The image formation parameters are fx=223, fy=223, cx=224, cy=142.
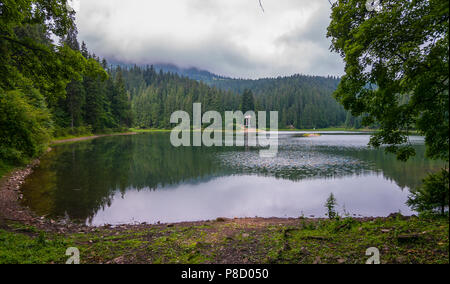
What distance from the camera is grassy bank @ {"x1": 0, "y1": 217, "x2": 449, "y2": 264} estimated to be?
14.8 feet

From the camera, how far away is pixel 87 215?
34.9ft

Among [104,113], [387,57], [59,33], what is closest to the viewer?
[387,57]

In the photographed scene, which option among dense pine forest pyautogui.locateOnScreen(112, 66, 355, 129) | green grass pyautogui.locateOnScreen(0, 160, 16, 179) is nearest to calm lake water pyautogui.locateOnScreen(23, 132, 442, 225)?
green grass pyautogui.locateOnScreen(0, 160, 16, 179)

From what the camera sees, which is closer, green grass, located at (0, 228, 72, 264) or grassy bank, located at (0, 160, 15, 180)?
green grass, located at (0, 228, 72, 264)

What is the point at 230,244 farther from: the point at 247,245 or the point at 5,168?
the point at 5,168

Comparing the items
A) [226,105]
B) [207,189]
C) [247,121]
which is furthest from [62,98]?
[226,105]

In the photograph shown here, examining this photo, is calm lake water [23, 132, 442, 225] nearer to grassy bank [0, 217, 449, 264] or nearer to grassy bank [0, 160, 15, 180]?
grassy bank [0, 160, 15, 180]

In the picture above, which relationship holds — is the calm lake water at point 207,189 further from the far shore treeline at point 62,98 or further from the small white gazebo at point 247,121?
the small white gazebo at point 247,121

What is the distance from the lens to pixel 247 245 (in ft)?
20.1

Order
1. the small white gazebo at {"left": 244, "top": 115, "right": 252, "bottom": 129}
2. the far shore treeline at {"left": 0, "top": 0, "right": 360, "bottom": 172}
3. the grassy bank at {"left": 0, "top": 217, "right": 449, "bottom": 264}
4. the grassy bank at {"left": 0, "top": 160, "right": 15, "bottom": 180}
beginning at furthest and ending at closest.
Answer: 1. the small white gazebo at {"left": 244, "top": 115, "right": 252, "bottom": 129}
2. the grassy bank at {"left": 0, "top": 160, "right": 15, "bottom": 180}
3. the far shore treeline at {"left": 0, "top": 0, "right": 360, "bottom": 172}
4. the grassy bank at {"left": 0, "top": 217, "right": 449, "bottom": 264}

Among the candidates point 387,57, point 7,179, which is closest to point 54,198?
point 7,179

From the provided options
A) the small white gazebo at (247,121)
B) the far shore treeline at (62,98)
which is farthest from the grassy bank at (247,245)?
the small white gazebo at (247,121)
